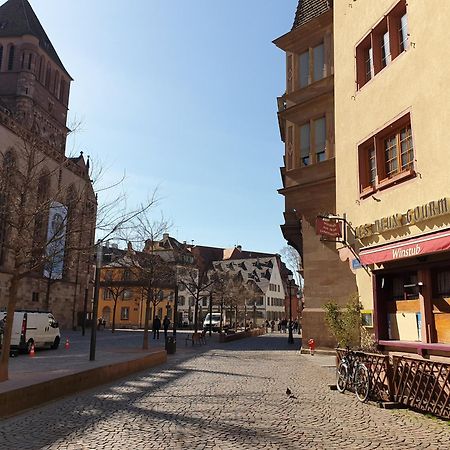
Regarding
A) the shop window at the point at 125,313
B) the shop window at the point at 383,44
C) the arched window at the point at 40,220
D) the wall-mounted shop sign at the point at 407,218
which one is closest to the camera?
the wall-mounted shop sign at the point at 407,218

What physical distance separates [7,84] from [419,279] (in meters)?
62.2

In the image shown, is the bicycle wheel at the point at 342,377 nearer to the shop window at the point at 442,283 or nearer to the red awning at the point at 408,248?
the red awning at the point at 408,248

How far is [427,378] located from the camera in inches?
349

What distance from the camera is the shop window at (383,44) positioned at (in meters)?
12.4

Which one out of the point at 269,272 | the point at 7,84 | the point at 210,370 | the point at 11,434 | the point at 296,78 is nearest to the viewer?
the point at 11,434

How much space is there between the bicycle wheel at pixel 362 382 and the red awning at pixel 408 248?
2397 millimetres

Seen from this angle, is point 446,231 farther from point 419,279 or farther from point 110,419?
point 110,419

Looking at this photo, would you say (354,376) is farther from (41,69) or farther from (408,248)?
(41,69)

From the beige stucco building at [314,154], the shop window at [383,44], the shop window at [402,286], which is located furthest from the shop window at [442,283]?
the beige stucco building at [314,154]

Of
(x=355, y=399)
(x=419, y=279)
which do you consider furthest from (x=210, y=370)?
(x=419, y=279)

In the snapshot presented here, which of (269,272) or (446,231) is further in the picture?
(269,272)

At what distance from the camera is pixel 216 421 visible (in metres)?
8.20

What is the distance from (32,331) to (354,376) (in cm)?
1638

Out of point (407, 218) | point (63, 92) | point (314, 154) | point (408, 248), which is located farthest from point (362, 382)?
point (63, 92)
